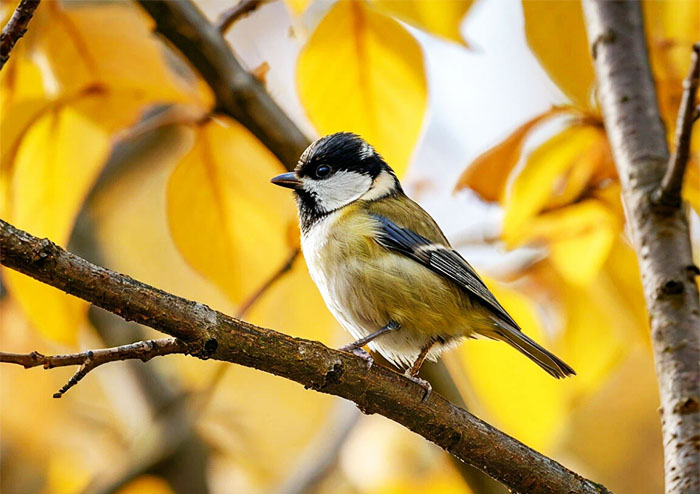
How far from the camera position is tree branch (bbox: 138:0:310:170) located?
58.7 inches

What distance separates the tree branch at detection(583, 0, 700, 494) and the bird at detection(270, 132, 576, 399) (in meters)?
0.23

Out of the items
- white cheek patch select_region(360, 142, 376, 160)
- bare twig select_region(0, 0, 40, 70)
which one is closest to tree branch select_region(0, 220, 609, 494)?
bare twig select_region(0, 0, 40, 70)

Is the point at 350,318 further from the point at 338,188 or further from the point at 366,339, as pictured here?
the point at 338,188

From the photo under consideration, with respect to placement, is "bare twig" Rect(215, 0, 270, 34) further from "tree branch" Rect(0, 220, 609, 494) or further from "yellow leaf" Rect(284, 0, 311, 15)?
"tree branch" Rect(0, 220, 609, 494)

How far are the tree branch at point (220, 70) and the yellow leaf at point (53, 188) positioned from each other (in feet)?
0.78

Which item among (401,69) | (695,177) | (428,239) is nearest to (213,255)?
(401,69)

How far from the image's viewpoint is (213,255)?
1.45 m

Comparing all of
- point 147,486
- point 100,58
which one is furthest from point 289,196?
point 147,486

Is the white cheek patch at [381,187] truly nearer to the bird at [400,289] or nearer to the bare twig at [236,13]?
the bird at [400,289]

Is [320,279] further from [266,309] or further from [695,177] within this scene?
[695,177]

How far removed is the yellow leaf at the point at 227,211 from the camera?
1412mm

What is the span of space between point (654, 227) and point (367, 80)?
0.66m

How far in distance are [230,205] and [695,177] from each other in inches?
36.9

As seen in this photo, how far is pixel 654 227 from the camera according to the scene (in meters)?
1.59
